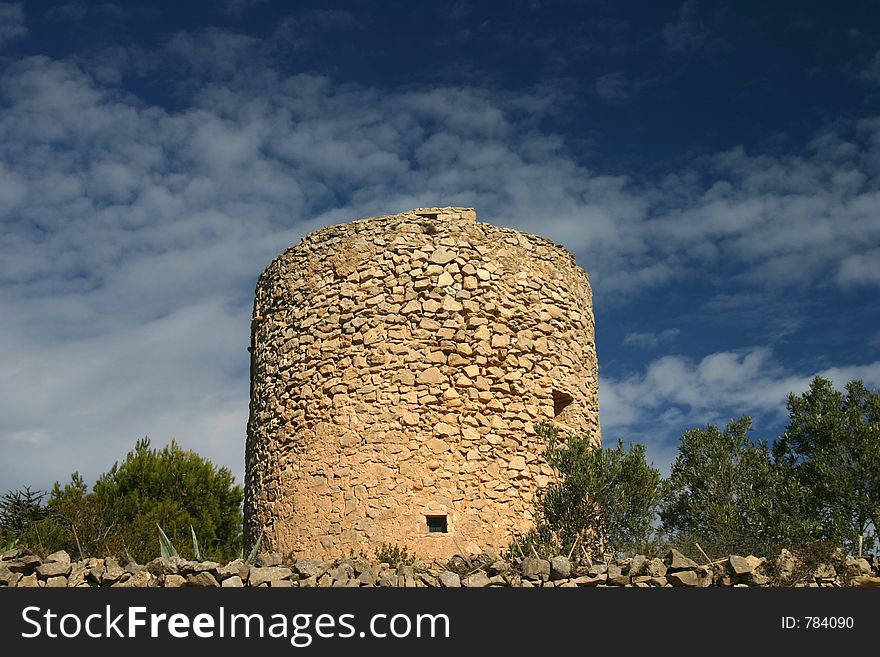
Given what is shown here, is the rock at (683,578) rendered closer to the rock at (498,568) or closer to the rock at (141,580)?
the rock at (498,568)

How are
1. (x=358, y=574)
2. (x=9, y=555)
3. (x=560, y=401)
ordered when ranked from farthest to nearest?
(x=560, y=401) < (x=9, y=555) < (x=358, y=574)

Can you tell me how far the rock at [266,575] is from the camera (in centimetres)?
833

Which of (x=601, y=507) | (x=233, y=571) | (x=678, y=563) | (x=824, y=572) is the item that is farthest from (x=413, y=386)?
(x=824, y=572)

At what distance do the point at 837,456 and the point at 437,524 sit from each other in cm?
655

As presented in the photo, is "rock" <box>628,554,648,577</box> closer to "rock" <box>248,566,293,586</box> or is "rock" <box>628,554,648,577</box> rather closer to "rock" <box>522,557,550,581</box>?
"rock" <box>522,557,550,581</box>

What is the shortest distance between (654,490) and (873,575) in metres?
2.45

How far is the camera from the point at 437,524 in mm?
10641

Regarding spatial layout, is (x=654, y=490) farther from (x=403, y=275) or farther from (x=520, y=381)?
(x=403, y=275)

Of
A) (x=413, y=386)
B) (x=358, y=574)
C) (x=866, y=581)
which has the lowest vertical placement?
(x=866, y=581)

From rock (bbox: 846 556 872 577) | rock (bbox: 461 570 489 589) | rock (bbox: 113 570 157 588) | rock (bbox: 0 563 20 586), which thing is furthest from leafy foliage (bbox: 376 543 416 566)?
rock (bbox: 846 556 872 577)

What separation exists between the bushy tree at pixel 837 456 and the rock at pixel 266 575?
7.63 meters

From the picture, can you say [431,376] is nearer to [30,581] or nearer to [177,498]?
[30,581]

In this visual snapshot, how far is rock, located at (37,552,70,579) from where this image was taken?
8.54 meters

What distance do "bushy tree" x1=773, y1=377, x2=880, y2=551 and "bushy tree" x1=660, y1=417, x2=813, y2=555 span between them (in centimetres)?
62
